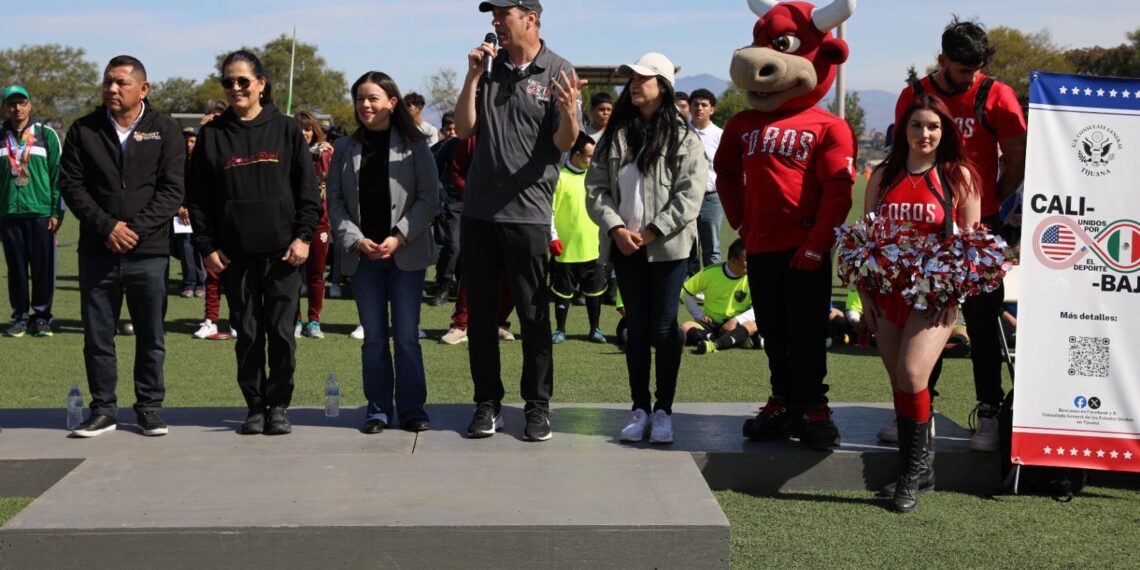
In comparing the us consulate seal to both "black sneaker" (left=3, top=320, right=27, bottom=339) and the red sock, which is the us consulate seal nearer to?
the red sock

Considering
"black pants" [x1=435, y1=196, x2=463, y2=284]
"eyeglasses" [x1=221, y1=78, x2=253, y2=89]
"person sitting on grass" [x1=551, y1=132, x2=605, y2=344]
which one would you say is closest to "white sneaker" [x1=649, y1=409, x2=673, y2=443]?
"eyeglasses" [x1=221, y1=78, x2=253, y2=89]

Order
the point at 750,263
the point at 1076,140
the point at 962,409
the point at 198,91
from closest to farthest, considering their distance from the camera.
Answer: the point at 1076,140 < the point at 750,263 < the point at 962,409 < the point at 198,91

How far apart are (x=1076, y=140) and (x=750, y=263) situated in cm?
161

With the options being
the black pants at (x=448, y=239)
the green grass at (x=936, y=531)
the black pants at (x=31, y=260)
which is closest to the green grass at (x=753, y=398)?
the green grass at (x=936, y=531)

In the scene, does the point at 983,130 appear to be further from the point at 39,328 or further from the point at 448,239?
the point at 39,328

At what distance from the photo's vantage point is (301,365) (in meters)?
9.61

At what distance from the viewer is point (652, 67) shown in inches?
243

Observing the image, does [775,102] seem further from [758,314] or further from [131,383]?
[131,383]

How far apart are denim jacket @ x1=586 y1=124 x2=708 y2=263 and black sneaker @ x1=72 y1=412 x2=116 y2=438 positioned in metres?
2.63

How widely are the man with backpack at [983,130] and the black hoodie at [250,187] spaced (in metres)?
2.96

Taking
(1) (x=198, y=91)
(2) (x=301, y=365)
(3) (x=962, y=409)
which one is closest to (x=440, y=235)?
(2) (x=301, y=365)

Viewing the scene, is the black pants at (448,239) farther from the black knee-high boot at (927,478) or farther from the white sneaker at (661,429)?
the black knee-high boot at (927,478)

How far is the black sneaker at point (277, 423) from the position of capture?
6379mm

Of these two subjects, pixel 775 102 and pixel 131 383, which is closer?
pixel 775 102
